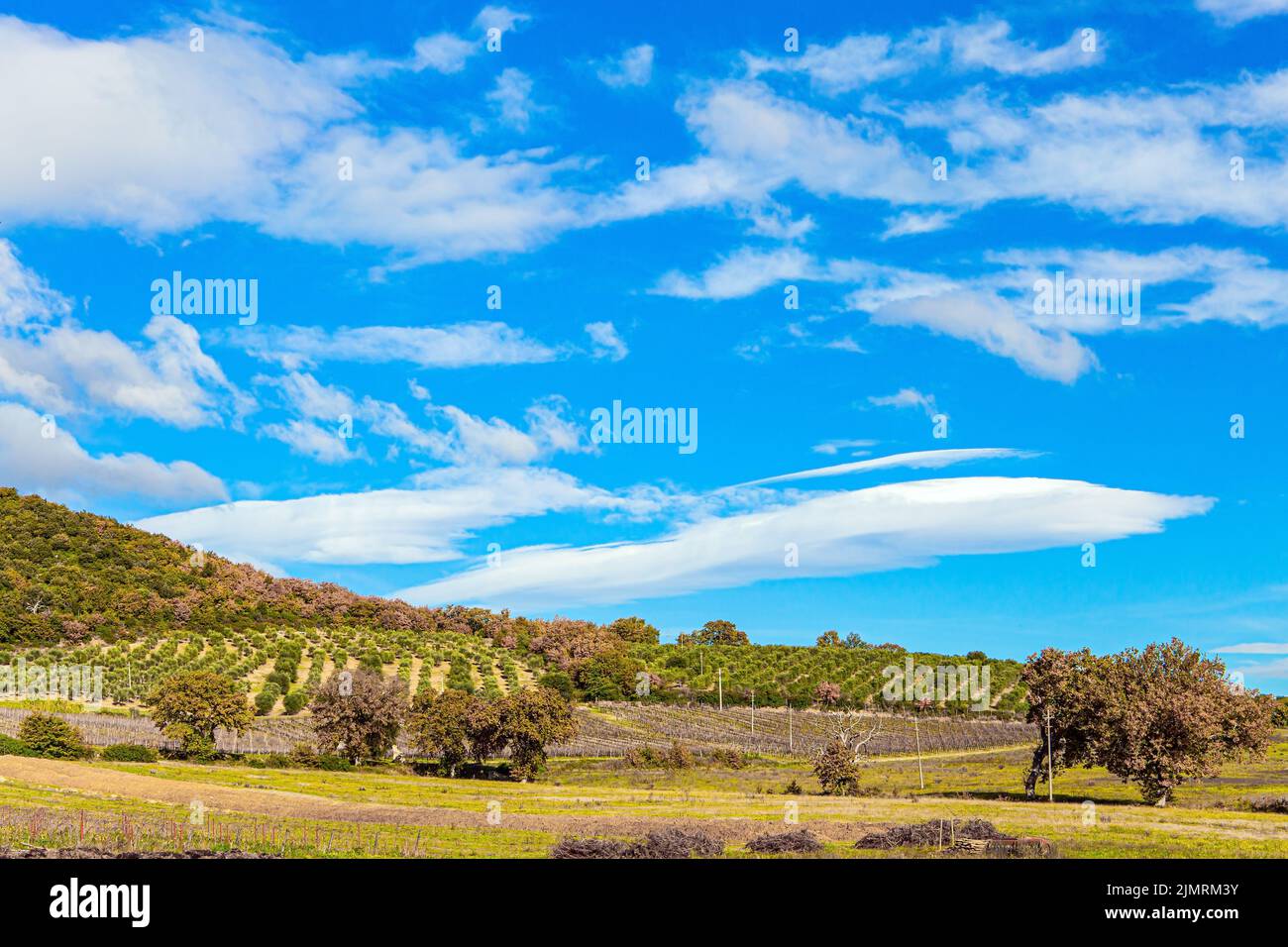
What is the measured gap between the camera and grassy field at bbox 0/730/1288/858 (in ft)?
163

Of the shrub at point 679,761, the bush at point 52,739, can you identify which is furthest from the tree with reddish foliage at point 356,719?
the shrub at point 679,761

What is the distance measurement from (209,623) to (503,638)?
51.0 m

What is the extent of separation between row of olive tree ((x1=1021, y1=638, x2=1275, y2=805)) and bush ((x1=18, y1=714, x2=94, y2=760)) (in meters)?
78.6

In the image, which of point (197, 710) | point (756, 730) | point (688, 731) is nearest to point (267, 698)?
point (197, 710)

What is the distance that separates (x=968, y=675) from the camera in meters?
184

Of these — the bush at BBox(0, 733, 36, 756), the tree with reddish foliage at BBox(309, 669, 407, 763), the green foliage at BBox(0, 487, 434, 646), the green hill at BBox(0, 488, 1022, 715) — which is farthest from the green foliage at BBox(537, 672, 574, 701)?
the bush at BBox(0, 733, 36, 756)

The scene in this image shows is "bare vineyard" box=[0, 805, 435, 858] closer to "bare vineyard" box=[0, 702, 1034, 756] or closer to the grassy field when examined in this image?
the grassy field

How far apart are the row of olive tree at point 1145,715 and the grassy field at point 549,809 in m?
3.03

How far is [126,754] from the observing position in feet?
313

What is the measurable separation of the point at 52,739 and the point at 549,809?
50752 millimetres

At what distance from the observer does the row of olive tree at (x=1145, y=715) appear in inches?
2918

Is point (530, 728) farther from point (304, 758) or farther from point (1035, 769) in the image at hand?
point (1035, 769)

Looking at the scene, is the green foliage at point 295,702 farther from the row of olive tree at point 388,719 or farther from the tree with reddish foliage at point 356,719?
the tree with reddish foliage at point 356,719
